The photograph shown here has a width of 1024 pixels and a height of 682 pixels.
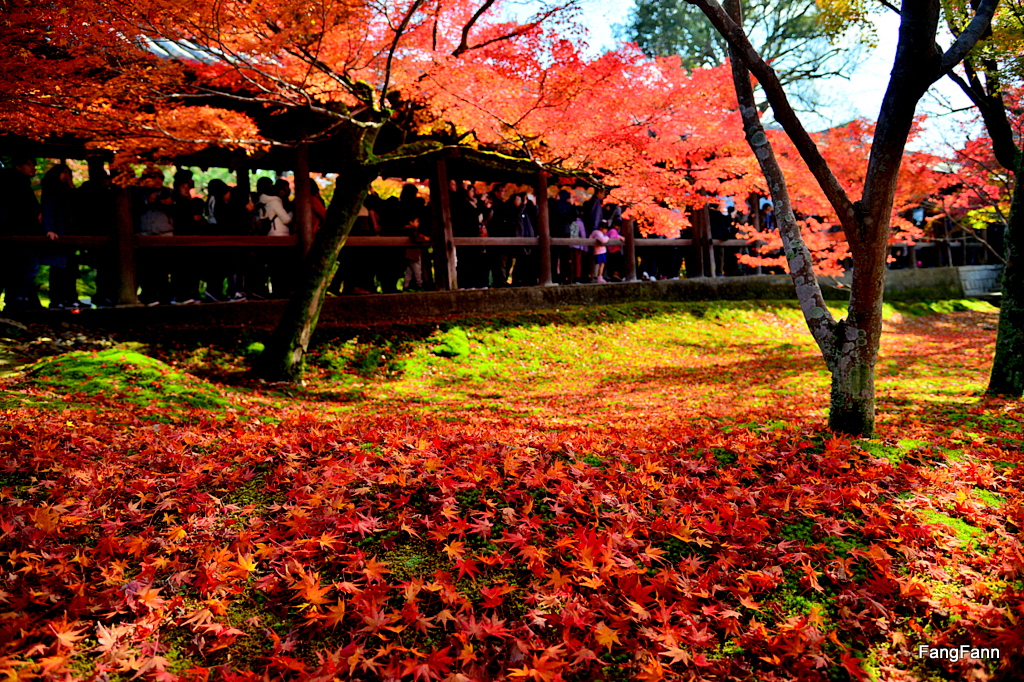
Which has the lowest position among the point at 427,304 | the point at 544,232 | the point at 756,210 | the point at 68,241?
the point at 427,304

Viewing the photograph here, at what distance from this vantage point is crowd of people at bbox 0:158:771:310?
8.77 meters

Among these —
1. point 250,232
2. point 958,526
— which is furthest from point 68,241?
point 958,526

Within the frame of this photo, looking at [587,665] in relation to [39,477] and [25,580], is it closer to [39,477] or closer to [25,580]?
[25,580]

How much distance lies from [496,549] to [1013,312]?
6.55 meters

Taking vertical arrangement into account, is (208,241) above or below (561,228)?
below

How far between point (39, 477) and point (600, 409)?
501 centimetres

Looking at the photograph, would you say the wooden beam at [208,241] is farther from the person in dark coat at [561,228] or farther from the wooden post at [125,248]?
the person in dark coat at [561,228]

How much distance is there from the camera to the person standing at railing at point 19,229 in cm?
848

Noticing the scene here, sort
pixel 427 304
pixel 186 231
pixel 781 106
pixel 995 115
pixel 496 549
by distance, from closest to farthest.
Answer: pixel 496 549 < pixel 781 106 < pixel 995 115 < pixel 186 231 < pixel 427 304

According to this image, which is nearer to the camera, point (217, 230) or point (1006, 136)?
point (1006, 136)

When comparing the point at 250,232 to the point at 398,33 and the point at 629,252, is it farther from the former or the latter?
the point at 629,252

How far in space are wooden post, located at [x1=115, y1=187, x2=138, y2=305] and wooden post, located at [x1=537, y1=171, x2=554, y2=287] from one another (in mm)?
7575

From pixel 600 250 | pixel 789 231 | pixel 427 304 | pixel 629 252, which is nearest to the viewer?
pixel 789 231

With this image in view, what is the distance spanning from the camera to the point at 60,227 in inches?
345
